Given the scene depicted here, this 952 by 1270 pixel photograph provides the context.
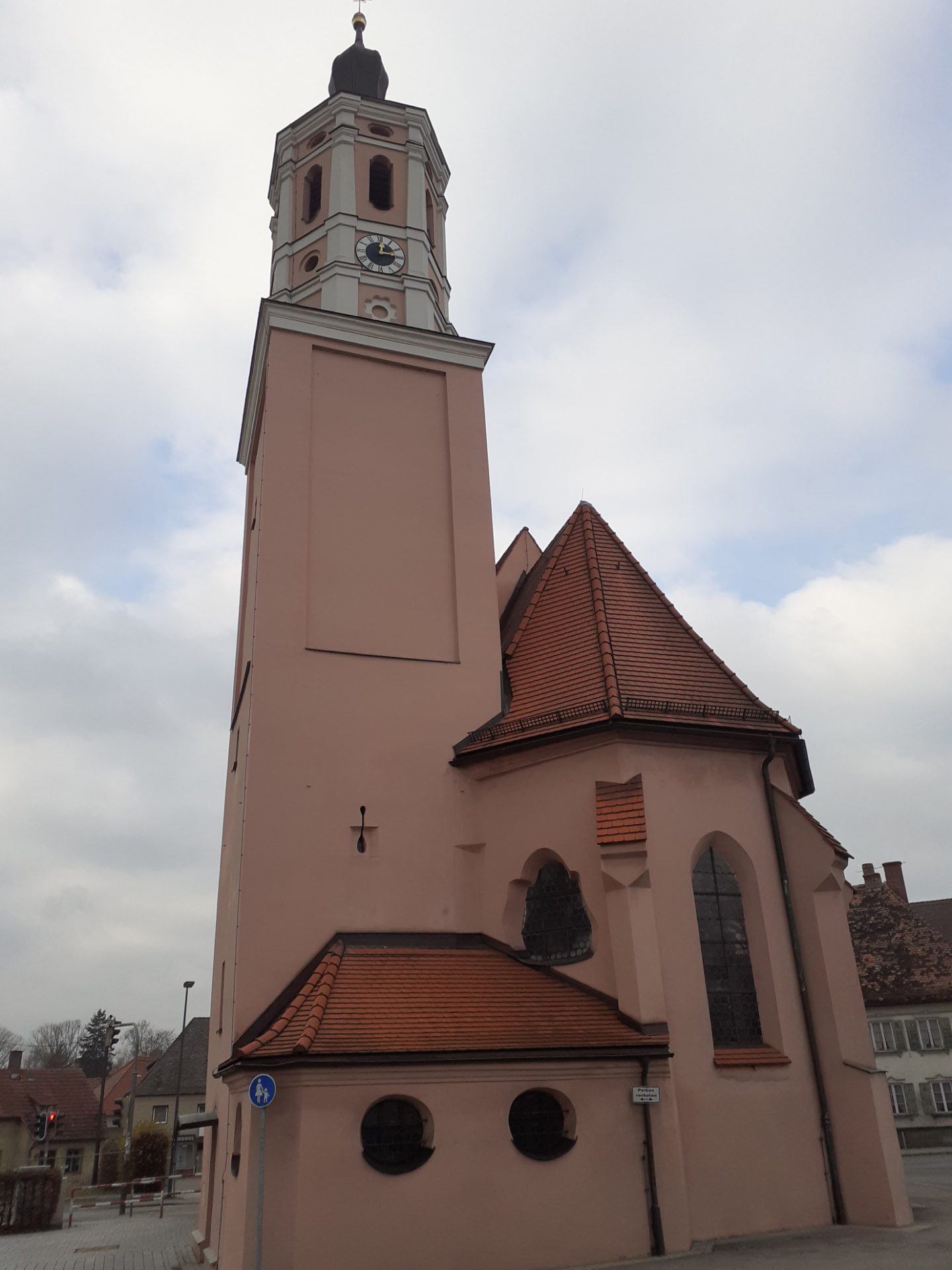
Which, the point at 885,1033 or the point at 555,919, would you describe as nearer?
the point at 555,919

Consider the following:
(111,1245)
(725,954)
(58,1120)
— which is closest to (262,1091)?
(725,954)

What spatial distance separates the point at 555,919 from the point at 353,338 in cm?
1013

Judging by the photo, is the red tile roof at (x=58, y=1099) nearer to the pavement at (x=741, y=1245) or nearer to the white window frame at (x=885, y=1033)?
the pavement at (x=741, y=1245)

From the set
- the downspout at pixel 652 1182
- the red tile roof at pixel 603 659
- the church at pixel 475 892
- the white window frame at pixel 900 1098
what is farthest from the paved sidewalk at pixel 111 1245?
the white window frame at pixel 900 1098

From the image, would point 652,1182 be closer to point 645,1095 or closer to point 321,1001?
point 645,1095

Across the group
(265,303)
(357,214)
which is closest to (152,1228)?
(265,303)

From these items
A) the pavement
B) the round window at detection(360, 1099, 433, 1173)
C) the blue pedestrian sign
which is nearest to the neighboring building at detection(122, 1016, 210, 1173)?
the pavement

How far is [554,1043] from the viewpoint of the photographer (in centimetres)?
1118

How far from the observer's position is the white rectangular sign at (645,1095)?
36.7 feet

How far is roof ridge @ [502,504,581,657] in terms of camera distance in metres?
16.0

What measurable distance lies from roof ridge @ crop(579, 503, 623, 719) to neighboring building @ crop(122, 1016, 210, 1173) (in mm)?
36993

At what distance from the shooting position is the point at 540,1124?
11.1m

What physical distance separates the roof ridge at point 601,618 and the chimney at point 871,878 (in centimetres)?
2206

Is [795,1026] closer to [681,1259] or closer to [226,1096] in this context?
[681,1259]
